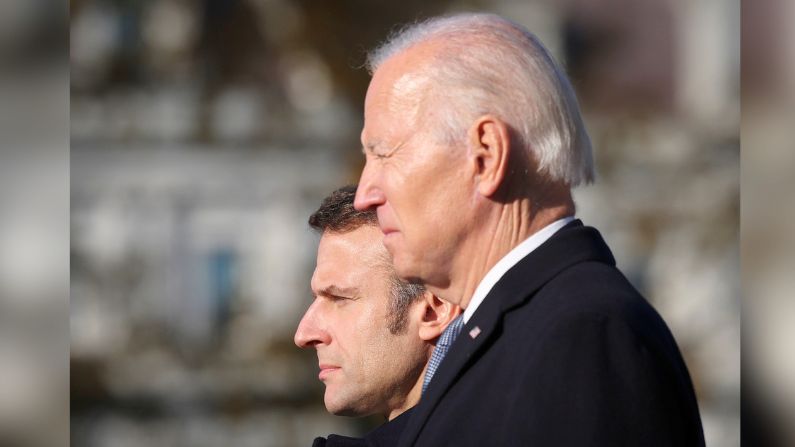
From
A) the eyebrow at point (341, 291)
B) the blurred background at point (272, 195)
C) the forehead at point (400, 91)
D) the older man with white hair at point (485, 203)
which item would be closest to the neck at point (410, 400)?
the eyebrow at point (341, 291)

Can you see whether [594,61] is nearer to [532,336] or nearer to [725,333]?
[725,333]

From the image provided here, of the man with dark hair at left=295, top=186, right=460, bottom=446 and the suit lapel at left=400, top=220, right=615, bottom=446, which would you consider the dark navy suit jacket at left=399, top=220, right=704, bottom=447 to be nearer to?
the suit lapel at left=400, top=220, right=615, bottom=446

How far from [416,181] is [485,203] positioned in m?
0.12

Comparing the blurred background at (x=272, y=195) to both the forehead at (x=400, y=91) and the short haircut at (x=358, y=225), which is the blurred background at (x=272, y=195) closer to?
the short haircut at (x=358, y=225)

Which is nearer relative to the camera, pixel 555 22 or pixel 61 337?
pixel 61 337

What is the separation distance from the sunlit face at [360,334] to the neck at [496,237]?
636mm

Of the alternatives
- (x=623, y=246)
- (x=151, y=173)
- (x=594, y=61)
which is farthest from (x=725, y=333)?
(x=151, y=173)

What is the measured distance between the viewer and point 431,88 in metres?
1.99

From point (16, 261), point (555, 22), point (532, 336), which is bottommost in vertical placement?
point (532, 336)

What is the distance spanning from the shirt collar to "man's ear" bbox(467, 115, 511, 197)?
107mm

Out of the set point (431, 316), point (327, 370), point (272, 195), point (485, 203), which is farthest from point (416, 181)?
point (272, 195)

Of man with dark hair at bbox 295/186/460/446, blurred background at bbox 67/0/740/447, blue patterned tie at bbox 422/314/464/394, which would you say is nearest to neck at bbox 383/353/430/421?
man with dark hair at bbox 295/186/460/446

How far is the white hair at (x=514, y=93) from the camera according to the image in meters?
1.95

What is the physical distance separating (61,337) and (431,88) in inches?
38.6
